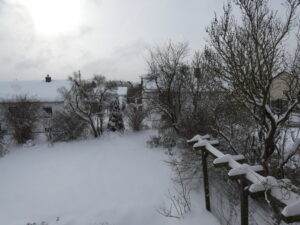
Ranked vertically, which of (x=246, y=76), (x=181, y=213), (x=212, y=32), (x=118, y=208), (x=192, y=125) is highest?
(x=212, y=32)

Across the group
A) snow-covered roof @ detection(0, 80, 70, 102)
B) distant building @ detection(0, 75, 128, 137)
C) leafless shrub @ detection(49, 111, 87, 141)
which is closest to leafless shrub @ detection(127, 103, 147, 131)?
distant building @ detection(0, 75, 128, 137)

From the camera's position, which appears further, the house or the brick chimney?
the brick chimney

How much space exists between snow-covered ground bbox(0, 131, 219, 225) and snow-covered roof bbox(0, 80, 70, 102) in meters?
7.87

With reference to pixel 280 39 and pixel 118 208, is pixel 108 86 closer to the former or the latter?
pixel 118 208

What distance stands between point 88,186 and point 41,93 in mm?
16859

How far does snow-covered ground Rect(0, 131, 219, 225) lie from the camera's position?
782 centimetres

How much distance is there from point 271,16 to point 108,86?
15146mm

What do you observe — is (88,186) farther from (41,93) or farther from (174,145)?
(41,93)

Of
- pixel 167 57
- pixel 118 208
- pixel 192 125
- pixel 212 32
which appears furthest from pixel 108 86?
pixel 212 32

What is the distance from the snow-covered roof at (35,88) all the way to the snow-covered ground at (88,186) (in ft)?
25.8

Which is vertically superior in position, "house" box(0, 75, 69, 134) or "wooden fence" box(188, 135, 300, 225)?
"house" box(0, 75, 69, 134)

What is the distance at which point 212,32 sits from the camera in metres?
5.99

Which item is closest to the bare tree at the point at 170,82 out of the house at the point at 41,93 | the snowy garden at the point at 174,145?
the snowy garden at the point at 174,145

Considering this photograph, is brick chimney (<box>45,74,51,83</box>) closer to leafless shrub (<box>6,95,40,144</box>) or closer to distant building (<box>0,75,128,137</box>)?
distant building (<box>0,75,128,137</box>)
